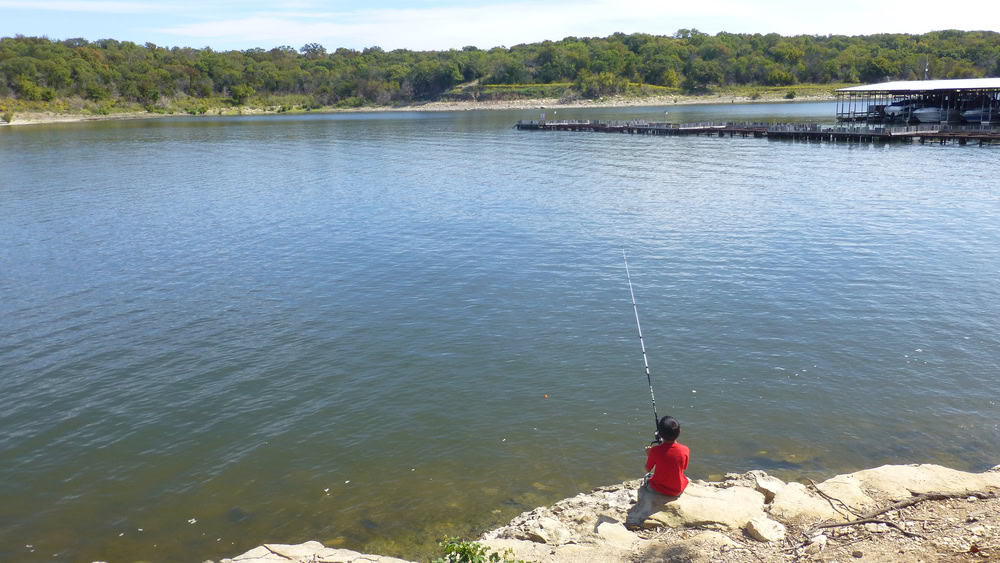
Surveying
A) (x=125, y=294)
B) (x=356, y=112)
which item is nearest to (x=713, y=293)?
(x=125, y=294)

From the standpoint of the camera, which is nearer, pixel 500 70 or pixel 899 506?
pixel 899 506

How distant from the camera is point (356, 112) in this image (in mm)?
179625

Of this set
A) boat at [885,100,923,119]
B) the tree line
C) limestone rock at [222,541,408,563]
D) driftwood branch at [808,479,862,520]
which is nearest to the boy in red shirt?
driftwood branch at [808,479,862,520]

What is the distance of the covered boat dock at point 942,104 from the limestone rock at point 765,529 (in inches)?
2740

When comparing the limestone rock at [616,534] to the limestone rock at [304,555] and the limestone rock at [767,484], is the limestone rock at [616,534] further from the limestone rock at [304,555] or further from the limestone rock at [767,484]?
the limestone rock at [304,555]

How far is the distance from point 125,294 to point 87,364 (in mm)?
6111

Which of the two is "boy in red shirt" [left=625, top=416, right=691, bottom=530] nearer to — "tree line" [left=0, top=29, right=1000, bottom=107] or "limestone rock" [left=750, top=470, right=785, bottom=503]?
"limestone rock" [left=750, top=470, right=785, bottom=503]

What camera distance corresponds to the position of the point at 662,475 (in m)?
9.89

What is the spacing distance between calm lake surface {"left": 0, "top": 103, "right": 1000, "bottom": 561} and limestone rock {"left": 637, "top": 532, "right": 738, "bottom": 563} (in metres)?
3.29

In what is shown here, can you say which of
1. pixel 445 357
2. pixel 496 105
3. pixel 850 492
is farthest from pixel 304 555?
pixel 496 105

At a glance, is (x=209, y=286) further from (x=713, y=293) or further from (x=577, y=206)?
(x=577, y=206)

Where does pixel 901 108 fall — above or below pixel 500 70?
below

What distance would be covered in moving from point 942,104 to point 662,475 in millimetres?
81791

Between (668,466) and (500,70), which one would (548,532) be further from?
(500,70)
